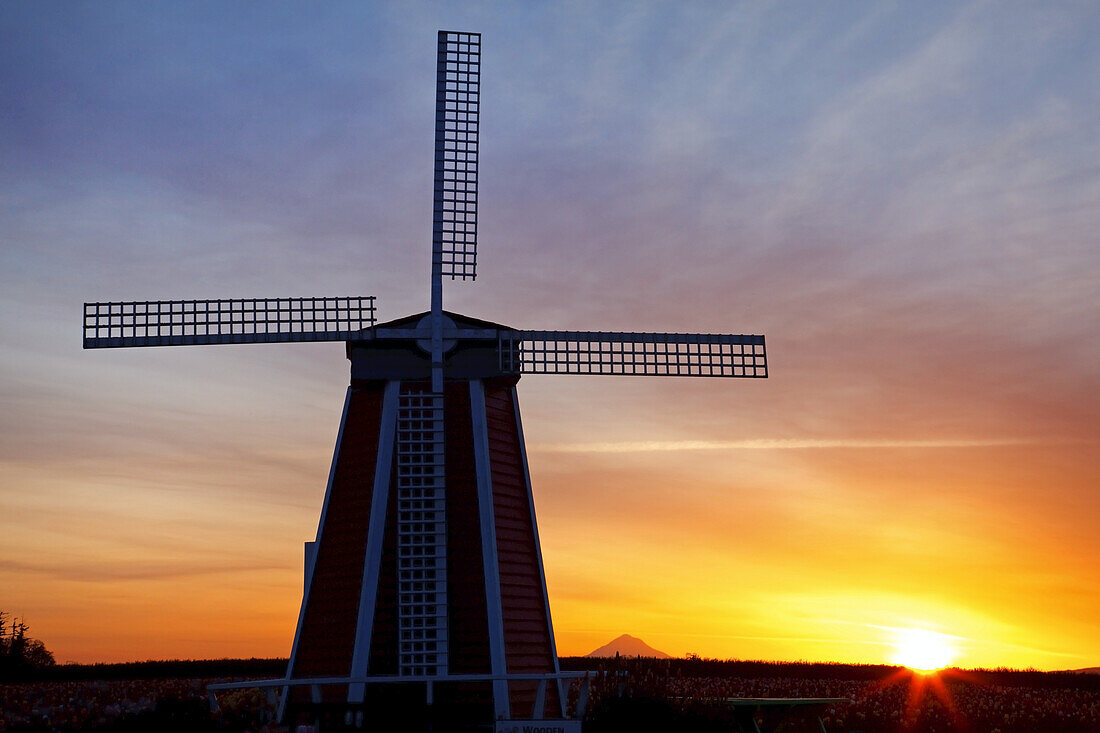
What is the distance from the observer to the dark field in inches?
596

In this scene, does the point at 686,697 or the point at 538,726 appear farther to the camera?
the point at 686,697

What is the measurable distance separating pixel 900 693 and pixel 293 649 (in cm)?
1578

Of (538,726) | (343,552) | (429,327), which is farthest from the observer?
(429,327)

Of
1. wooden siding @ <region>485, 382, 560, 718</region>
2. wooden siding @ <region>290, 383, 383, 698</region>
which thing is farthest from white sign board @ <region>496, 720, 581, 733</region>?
wooden siding @ <region>290, 383, 383, 698</region>

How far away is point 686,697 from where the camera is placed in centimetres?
1684

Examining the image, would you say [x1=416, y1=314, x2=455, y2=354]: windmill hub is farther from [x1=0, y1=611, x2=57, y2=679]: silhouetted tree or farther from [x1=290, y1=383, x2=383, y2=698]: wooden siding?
[x1=0, y1=611, x2=57, y2=679]: silhouetted tree

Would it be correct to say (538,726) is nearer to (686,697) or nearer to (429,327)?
(686,697)

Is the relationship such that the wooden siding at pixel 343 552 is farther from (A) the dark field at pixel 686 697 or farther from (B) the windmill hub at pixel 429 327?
(A) the dark field at pixel 686 697

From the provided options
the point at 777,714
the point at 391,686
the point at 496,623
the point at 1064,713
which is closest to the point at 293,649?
the point at 391,686

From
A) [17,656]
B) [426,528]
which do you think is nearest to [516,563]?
[426,528]

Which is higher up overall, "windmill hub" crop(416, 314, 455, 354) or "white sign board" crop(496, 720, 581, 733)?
"windmill hub" crop(416, 314, 455, 354)

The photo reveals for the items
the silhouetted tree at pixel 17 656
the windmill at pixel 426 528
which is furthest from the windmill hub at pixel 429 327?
the silhouetted tree at pixel 17 656

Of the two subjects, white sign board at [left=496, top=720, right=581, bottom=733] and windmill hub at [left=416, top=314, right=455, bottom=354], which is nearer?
white sign board at [left=496, top=720, right=581, bottom=733]

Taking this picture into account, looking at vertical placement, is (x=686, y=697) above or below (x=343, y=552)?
below
